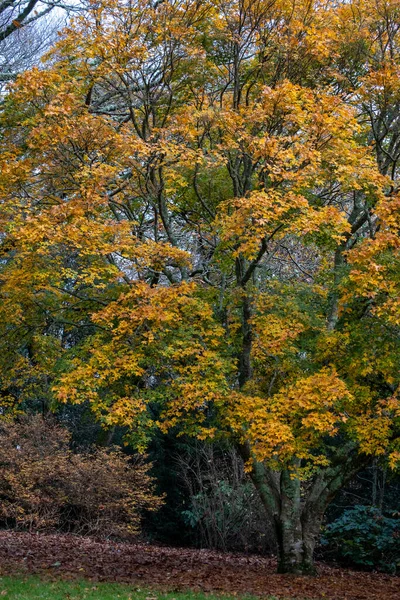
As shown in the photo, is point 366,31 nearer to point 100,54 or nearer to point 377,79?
point 377,79

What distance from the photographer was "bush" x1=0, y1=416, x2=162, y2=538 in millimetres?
14523

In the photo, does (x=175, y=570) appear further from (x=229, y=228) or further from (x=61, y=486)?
(x=229, y=228)

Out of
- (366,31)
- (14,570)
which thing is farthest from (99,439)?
(366,31)

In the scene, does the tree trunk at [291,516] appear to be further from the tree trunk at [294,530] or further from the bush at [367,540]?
the bush at [367,540]

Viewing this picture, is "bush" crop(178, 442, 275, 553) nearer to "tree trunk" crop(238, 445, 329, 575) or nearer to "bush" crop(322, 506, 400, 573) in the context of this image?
"bush" crop(322, 506, 400, 573)

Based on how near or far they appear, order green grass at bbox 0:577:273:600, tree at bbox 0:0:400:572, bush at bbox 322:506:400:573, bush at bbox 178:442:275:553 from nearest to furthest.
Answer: green grass at bbox 0:577:273:600 → tree at bbox 0:0:400:572 → bush at bbox 322:506:400:573 → bush at bbox 178:442:275:553

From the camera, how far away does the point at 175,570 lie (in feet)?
37.8

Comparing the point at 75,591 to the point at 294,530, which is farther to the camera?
the point at 294,530

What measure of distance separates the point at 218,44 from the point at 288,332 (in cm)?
528

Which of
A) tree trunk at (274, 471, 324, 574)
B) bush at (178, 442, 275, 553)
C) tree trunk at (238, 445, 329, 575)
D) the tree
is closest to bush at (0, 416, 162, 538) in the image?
bush at (178, 442, 275, 553)

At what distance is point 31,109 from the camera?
448 inches

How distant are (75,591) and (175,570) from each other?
10.2 ft

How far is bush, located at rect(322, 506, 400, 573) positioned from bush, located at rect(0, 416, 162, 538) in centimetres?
459

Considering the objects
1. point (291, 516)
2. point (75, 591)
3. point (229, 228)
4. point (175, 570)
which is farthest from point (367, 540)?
point (229, 228)
